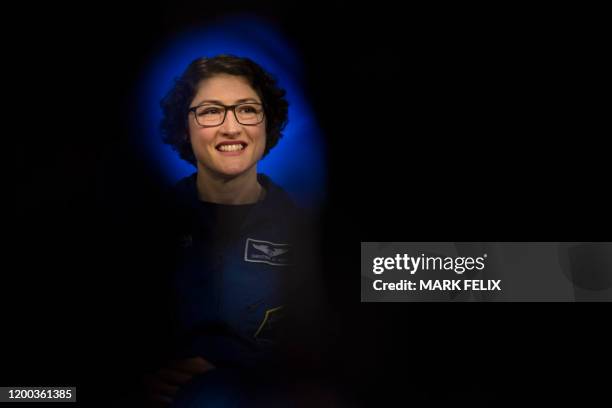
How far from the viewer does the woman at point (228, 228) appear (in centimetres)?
229

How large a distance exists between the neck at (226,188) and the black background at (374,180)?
20 cm

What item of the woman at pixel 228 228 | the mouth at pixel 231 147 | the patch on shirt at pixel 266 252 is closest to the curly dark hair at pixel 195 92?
A: the woman at pixel 228 228

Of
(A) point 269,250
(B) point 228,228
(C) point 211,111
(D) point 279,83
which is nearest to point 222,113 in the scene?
(C) point 211,111

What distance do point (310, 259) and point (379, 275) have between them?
30cm

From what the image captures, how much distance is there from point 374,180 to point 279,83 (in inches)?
22.1

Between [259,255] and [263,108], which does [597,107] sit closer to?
[263,108]

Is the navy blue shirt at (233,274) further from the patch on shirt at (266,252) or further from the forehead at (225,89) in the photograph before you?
the forehead at (225,89)

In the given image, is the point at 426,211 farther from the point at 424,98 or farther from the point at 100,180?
the point at 100,180

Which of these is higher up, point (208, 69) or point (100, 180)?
point (208, 69)

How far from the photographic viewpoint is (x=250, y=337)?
2.30 metres

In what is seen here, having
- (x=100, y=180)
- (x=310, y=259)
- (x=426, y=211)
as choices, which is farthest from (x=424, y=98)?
(x=100, y=180)

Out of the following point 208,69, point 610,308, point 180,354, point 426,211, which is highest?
point 208,69

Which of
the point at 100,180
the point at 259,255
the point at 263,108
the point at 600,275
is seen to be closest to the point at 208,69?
the point at 263,108

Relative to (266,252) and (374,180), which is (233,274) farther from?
(374,180)
